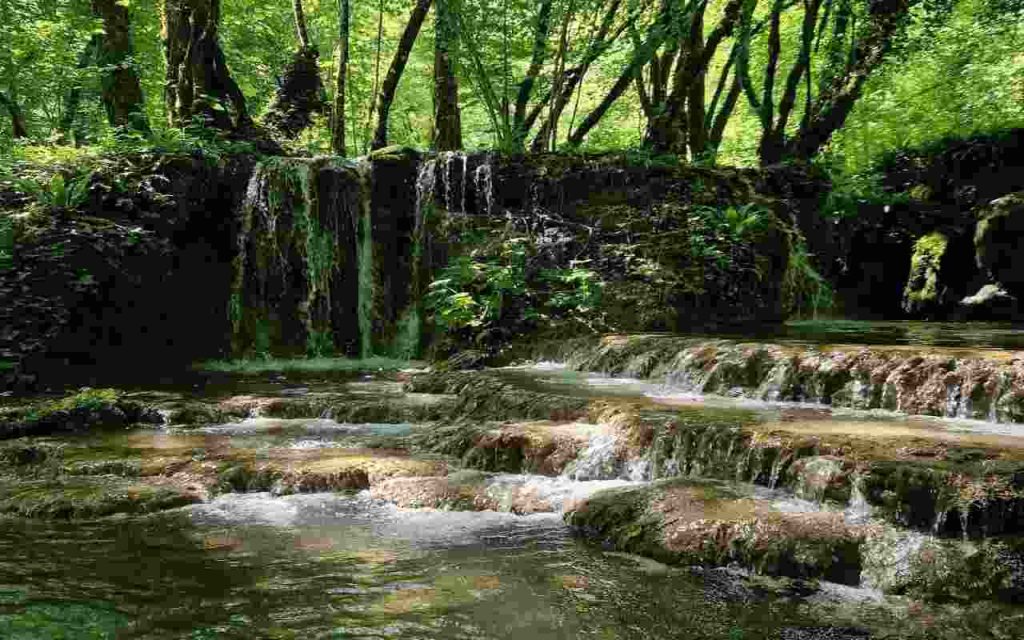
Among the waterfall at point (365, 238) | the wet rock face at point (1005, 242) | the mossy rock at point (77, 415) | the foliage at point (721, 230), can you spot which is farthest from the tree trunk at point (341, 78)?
the wet rock face at point (1005, 242)

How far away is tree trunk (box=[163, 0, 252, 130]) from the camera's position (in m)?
13.7

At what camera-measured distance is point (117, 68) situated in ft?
46.5

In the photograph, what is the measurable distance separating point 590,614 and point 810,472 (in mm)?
1862

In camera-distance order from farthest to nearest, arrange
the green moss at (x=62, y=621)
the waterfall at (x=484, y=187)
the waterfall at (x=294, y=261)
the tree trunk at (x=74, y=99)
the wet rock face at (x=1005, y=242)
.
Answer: the tree trunk at (x=74, y=99)
the waterfall at (x=484, y=187)
the wet rock face at (x=1005, y=242)
the waterfall at (x=294, y=261)
the green moss at (x=62, y=621)

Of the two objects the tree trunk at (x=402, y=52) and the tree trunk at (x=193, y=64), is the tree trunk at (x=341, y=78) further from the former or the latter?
the tree trunk at (x=193, y=64)

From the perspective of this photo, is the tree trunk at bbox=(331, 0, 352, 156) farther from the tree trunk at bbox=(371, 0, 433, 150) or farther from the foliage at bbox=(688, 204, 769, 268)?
the foliage at bbox=(688, 204, 769, 268)

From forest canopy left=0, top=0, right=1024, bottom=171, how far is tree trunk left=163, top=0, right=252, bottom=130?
0.03 m

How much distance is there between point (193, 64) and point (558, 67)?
6.70m

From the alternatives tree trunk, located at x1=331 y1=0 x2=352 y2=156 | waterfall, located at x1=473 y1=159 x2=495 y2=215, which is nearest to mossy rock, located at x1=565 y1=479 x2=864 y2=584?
waterfall, located at x1=473 y1=159 x2=495 y2=215

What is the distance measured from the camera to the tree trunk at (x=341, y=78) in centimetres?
1460

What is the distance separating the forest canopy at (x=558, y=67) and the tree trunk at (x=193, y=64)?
32 mm

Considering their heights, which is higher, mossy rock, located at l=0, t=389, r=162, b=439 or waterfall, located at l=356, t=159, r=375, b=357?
waterfall, located at l=356, t=159, r=375, b=357

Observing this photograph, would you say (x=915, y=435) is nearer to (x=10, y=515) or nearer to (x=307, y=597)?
(x=307, y=597)

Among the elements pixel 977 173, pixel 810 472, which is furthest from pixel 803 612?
pixel 977 173
